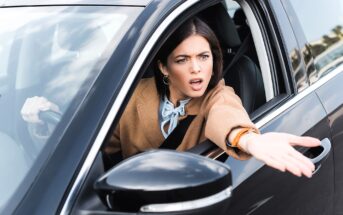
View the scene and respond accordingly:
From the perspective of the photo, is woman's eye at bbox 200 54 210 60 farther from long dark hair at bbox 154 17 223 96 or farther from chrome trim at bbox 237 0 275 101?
chrome trim at bbox 237 0 275 101

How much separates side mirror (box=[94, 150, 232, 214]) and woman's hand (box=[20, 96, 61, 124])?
1.44 ft

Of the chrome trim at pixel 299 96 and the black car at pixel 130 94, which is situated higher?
the black car at pixel 130 94

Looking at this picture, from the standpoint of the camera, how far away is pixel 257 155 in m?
1.74

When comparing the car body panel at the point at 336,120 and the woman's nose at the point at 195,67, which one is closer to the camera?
the woman's nose at the point at 195,67

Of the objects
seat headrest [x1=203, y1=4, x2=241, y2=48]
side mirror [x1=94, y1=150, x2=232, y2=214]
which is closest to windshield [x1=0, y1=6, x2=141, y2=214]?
side mirror [x1=94, y1=150, x2=232, y2=214]

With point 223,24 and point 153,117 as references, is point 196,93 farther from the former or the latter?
point 223,24

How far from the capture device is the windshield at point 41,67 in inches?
66.3

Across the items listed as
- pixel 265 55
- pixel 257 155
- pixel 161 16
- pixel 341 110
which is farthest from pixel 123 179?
pixel 341 110

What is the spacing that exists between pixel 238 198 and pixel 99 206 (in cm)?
51

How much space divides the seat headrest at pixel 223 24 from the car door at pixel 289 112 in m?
0.26

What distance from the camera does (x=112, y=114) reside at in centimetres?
164

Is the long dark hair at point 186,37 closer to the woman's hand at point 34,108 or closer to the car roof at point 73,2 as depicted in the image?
the car roof at point 73,2

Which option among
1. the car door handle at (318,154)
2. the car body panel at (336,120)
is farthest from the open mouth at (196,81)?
the car body panel at (336,120)

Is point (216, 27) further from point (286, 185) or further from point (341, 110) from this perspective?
point (286, 185)
